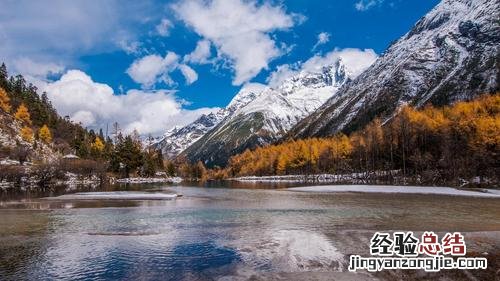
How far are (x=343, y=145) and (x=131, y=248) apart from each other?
168 m

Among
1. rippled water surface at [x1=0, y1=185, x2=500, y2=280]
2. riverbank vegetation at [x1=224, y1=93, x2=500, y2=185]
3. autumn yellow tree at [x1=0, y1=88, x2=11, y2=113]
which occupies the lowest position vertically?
rippled water surface at [x1=0, y1=185, x2=500, y2=280]

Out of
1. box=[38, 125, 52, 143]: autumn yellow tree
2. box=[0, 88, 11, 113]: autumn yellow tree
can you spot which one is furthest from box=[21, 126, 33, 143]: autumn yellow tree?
box=[0, 88, 11, 113]: autumn yellow tree

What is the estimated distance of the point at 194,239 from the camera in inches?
1172

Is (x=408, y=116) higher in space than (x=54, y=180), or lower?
higher

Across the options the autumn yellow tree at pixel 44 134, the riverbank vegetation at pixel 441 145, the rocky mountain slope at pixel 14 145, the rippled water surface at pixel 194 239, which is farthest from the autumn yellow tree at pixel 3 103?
the rippled water surface at pixel 194 239

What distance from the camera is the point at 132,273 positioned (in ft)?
66.6

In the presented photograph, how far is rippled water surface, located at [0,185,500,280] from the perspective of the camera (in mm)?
20953

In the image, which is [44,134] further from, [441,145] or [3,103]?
Answer: [441,145]

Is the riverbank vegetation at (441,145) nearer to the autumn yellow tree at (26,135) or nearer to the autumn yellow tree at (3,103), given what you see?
the autumn yellow tree at (26,135)

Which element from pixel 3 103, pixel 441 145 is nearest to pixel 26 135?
pixel 3 103

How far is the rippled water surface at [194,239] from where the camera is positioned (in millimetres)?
20953

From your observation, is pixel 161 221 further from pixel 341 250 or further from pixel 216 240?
pixel 341 250

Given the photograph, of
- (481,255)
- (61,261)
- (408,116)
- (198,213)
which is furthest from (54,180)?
(481,255)

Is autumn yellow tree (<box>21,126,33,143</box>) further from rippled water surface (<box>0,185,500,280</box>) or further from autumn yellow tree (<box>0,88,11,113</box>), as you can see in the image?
rippled water surface (<box>0,185,500,280</box>)
